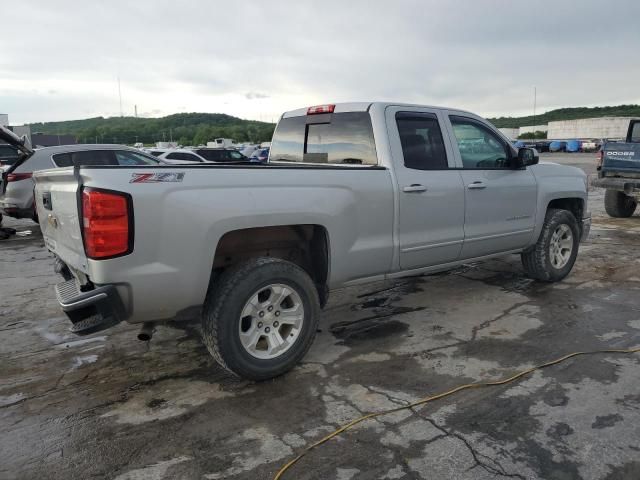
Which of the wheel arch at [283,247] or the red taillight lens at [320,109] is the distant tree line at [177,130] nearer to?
the red taillight lens at [320,109]

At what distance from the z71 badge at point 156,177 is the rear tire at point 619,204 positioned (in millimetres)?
11012

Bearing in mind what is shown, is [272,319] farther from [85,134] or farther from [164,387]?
[85,134]

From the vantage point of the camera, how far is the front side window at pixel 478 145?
4953mm

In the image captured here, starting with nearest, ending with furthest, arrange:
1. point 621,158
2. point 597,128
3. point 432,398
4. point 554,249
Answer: point 432,398, point 554,249, point 621,158, point 597,128

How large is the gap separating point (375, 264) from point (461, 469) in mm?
1882

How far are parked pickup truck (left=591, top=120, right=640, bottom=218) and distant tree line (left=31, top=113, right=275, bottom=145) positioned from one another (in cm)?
6331

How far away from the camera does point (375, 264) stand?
4.19 meters

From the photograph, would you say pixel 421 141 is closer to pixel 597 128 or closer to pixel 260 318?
pixel 260 318

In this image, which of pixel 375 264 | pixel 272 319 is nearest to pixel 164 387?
pixel 272 319

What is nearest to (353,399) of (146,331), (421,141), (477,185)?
(146,331)

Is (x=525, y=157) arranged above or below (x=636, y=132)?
below

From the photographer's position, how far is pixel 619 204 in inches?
447

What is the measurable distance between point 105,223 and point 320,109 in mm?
2614

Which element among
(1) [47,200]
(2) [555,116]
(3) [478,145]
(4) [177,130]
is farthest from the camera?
(2) [555,116]
